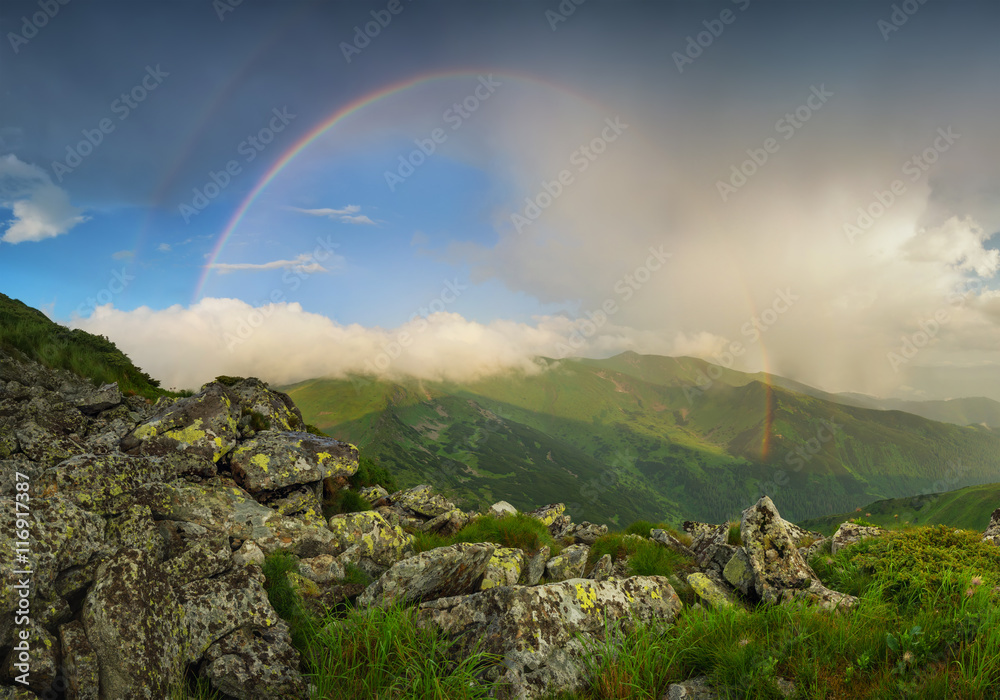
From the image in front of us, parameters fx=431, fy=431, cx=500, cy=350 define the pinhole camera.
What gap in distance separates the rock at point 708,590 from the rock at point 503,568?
472 centimetres

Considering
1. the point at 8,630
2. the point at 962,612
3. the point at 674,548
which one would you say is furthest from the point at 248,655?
the point at 674,548

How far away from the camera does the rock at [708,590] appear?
33.2 ft

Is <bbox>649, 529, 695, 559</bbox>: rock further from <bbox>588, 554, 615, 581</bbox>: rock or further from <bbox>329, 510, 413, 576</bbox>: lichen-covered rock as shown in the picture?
<bbox>329, 510, 413, 576</bbox>: lichen-covered rock

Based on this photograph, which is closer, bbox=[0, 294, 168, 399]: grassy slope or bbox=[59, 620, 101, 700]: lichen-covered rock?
bbox=[59, 620, 101, 700]: lichen-covered rock

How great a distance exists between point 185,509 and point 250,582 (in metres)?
3.98

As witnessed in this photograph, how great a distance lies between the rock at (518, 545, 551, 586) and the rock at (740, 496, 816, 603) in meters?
5.89

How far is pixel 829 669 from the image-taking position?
19.2 feet

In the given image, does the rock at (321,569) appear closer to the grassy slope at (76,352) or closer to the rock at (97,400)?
the rock at (97,400)

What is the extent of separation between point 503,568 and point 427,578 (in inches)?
147

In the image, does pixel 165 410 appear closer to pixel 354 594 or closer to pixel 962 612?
pixel 354 594

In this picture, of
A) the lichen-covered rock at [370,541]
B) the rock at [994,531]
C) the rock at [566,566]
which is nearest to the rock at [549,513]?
the rock at [566,566]

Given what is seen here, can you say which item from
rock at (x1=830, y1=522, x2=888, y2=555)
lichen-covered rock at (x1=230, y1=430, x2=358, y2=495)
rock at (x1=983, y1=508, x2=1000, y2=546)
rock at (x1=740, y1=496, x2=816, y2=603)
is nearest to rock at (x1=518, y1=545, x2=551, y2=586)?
rock at (x1=740, y1=496, x2=816, y2=603)

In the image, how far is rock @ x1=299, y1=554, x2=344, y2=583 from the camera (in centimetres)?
1015

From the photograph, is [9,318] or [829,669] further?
[9,318]
